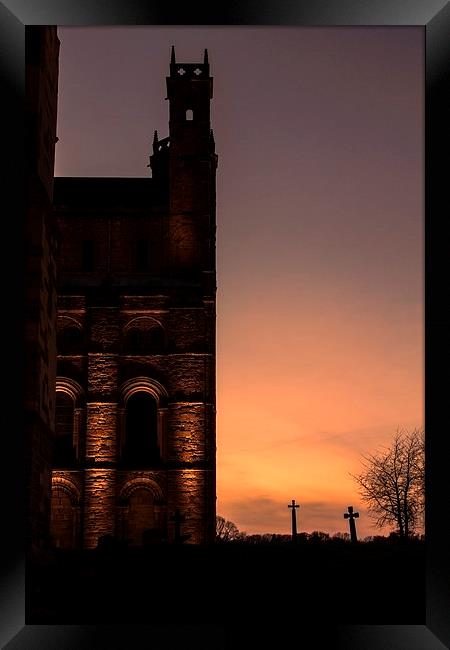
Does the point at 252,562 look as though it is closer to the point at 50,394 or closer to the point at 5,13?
the point at 50,394

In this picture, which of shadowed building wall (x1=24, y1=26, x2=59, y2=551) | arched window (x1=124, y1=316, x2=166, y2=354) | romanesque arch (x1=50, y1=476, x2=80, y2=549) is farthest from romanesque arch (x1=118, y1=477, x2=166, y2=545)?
shadowed building wall (x1=24, y1=26, x2=59, y2=551)

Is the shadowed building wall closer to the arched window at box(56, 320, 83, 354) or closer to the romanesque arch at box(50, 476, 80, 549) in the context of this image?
the romanesque arch at box(50, 476, 80, 549)

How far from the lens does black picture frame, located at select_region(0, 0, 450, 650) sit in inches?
340

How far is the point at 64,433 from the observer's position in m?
40.4

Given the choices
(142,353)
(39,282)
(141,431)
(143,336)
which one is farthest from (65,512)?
(39,282)

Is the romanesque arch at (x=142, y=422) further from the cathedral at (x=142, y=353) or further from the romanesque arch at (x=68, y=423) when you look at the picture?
the romanesque arch at (x=68, y=423)

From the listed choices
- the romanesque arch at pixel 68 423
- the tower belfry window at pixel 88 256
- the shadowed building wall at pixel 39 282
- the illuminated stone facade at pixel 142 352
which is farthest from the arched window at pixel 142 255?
the shadowed building wall at pixel 39 282

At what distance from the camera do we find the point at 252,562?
730 inches

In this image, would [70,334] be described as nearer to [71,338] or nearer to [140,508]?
[71,338]

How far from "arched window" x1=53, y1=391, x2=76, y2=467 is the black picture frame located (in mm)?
31191

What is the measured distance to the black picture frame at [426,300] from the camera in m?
8.63

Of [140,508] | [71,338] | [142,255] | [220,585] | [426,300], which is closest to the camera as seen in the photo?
[426,300]

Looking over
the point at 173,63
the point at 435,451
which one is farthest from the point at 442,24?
the point at 173,63

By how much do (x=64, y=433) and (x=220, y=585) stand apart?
24.4 metres
